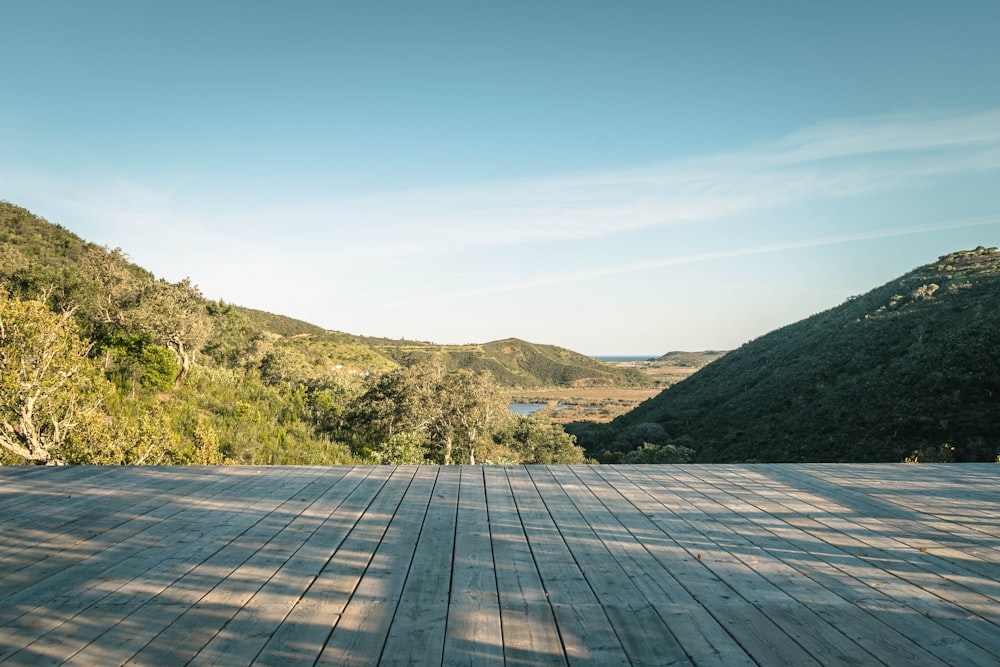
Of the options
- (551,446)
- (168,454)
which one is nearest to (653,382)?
(551,446)

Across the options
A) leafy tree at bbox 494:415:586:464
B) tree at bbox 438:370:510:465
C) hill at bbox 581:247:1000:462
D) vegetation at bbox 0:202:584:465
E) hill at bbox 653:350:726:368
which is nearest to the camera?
→ vegetation at bbox 0:202:584:465

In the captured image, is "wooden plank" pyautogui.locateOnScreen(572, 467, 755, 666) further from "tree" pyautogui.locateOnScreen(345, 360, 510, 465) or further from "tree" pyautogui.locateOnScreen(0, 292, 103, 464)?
"tree" pyautogui.locateOnScreen(345, 360, 510, 465)

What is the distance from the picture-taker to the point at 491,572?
82.9 inches

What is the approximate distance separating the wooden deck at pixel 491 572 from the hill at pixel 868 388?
9196mm

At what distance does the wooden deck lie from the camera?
1506mm

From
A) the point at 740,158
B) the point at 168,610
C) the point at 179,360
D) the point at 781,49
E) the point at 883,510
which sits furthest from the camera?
the point at 179,360

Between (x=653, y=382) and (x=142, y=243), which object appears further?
(x=653, y=382)

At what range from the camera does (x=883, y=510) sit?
3.18m

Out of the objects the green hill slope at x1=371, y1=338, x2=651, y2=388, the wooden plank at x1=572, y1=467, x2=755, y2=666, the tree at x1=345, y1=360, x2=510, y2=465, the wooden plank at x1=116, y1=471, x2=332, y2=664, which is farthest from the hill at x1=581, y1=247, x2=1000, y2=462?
the green hill slope at x1=371, y1=338, x2=651, y2=388

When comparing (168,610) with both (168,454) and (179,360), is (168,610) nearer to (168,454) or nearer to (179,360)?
(168,454)

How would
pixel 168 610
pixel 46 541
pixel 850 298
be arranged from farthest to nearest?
pixel 850 298, pixel 46 541, pixel 168 610

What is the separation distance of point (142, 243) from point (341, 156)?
1010 centimetres

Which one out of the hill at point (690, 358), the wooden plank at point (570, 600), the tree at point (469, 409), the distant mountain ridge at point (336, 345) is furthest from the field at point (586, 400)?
the wooden plank at point (570, 600)

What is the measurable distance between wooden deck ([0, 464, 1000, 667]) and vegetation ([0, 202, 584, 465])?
3.95 m
